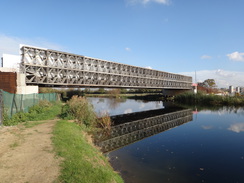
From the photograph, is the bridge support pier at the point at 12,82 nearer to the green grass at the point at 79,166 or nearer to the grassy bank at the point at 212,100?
the green grass at the point at 79,166

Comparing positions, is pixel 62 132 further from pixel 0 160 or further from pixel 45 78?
pixel 45 78

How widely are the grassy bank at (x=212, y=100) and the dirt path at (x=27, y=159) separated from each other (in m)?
48.4

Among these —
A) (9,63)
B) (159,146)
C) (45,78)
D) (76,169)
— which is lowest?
(159,146)

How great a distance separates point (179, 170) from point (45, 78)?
30722mm

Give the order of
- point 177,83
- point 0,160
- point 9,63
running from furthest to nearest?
point 177,83 → point 9,63 → point 0,160

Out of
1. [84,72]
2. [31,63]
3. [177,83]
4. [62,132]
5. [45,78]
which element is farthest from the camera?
[177,83]

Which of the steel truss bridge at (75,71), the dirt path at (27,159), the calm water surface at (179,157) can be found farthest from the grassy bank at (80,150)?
the steel truss bridge at (75,71)

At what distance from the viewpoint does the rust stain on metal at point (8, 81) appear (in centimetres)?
2113

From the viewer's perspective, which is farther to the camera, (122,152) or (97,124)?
(97,124)

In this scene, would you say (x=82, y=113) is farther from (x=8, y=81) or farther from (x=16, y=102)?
(x=8, y=81)

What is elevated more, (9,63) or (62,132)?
(9,63)

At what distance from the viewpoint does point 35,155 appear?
283 inches

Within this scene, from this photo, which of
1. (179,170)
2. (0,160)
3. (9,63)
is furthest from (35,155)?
(9,63)

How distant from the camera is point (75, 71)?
36.8 metres
